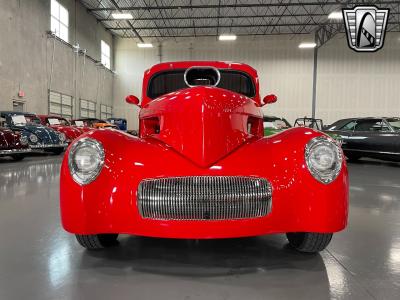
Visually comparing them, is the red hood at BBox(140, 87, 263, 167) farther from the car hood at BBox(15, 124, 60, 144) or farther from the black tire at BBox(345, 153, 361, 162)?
the car hood at BBox(15, 124, 60, 144)

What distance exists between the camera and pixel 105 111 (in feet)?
70.5

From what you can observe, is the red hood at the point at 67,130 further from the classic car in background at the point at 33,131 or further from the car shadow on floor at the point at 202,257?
the car shadow on floor at the point at 202,257

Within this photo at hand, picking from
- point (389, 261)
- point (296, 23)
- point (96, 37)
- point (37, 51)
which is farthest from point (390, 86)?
point (389, 261)

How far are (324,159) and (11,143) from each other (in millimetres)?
7727

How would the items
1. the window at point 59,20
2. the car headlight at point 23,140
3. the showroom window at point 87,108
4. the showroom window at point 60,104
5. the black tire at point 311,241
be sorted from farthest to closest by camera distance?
the showroom window at point 87,108 < the window at point 59,20 < the showroom window at point 60,104 < the car headlight at point 23,140 < the black tire at point 311,241

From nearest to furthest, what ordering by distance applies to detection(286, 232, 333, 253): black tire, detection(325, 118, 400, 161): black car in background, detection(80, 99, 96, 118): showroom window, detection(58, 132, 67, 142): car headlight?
detection(286, 232, 333, 253): black tire
detection(325, 118, 400, 161): black car in background
detection(58, 132, 67, 142): car headlight
detection(80, 99, 96, 118): showroom window

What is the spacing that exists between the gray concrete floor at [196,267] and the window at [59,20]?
1458 cm

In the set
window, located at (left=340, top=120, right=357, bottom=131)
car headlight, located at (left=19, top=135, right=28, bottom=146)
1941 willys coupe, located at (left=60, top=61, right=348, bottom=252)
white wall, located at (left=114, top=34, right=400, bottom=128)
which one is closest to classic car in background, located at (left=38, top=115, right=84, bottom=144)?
car headlight, located at (left=19, top=135, right=28, bottom=146)

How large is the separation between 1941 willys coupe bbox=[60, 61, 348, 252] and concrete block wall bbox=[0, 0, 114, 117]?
37.9 ft

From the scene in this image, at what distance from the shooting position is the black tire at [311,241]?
2.14 m

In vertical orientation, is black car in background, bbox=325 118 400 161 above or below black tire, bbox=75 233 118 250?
above

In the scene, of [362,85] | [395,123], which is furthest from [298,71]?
[395,123]

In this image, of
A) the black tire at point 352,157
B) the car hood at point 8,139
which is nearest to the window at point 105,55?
the car hood at point 8,139

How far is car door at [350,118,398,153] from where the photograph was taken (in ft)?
26.4
